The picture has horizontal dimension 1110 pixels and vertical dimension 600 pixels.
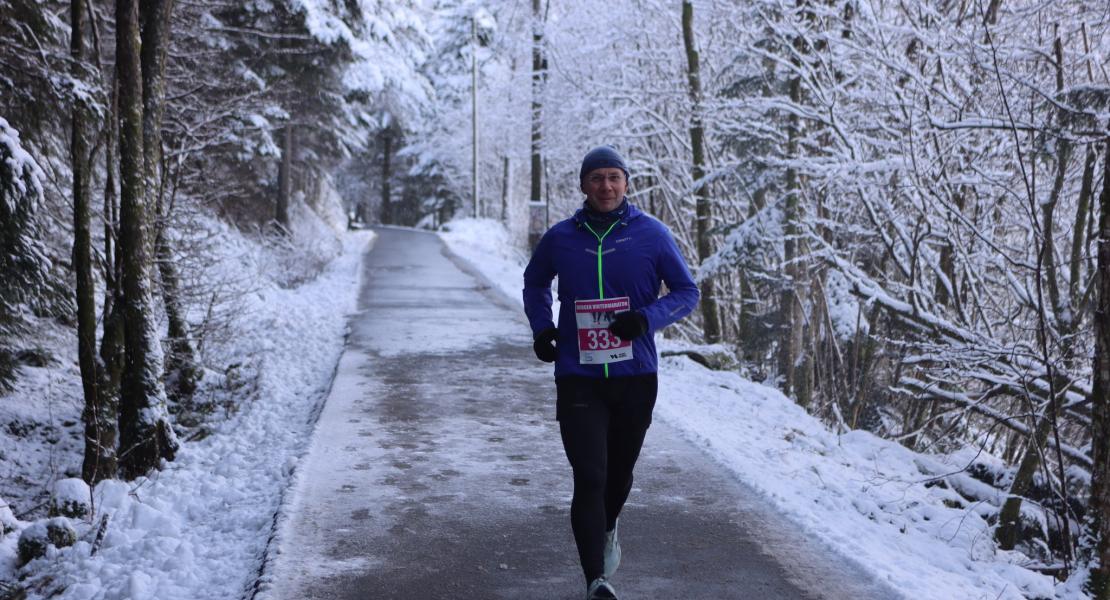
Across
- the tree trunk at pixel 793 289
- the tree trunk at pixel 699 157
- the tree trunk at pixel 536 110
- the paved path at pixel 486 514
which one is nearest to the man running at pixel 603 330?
the paved path at pixel 486 514

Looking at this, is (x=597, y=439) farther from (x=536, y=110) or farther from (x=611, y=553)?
(x=536, y=110)

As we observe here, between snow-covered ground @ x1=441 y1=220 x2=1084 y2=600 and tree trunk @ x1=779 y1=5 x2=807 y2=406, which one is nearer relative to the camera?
snow-covered ground @ x1=441 y1=220 x2=1084 y2=600

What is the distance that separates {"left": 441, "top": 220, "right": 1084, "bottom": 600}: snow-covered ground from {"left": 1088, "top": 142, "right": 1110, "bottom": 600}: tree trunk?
0.23 m

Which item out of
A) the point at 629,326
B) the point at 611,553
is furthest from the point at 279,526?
the point at 629,326

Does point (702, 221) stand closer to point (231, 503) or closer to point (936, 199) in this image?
point (936, 199)

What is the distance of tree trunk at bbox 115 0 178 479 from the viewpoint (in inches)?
279

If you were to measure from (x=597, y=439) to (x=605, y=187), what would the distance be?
1061 millimetres

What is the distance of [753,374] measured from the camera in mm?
13047

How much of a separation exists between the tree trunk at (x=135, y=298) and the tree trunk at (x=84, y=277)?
198mm

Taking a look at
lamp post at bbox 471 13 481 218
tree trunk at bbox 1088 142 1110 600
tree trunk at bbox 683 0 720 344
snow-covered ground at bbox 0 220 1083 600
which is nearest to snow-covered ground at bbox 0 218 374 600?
snow-covered ground at bbox 0 220 1083 600

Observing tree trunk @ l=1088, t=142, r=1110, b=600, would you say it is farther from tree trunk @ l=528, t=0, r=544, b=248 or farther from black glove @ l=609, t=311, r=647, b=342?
tree trunk @ l=528, t=0, r=544, b=248

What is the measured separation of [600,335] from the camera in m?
3.84

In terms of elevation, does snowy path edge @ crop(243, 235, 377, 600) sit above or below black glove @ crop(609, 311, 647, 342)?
below

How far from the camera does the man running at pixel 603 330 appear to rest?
3777 mm
